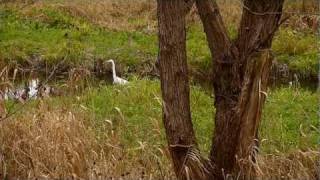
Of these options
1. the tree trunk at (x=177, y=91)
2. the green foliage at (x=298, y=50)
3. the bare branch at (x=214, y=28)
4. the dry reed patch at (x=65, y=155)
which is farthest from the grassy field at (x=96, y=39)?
the tree trunk at (x=177, y=91)

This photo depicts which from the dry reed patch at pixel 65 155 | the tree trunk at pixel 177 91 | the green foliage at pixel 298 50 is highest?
the tree trunk at pixel 177 91

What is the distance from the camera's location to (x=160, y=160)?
4711 millimetres

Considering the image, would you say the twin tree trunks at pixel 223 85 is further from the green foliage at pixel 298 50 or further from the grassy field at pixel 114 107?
the green foliage at pixel 298 50

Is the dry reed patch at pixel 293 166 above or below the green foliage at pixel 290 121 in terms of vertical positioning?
above

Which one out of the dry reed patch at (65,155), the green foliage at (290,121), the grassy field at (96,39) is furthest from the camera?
the grassy field at (96,39)

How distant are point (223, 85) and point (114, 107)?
2.90 metres

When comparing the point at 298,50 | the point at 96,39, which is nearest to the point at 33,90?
the point at 96,39

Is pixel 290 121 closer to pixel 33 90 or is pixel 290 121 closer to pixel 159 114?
pixel 159 114

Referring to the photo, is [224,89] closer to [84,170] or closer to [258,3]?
[258,3]

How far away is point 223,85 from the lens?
424 centimetres

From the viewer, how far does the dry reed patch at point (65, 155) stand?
15.4 feet

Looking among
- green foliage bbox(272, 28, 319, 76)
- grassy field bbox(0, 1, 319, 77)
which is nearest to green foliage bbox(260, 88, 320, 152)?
green foliage bbox(272, 28, 319, 76)

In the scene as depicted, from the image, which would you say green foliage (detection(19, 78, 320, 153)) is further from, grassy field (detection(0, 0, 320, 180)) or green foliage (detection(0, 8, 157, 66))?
green foliage (detection(0, 8, 157, 66))

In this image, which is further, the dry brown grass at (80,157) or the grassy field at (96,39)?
the grassy field at (96,39)
